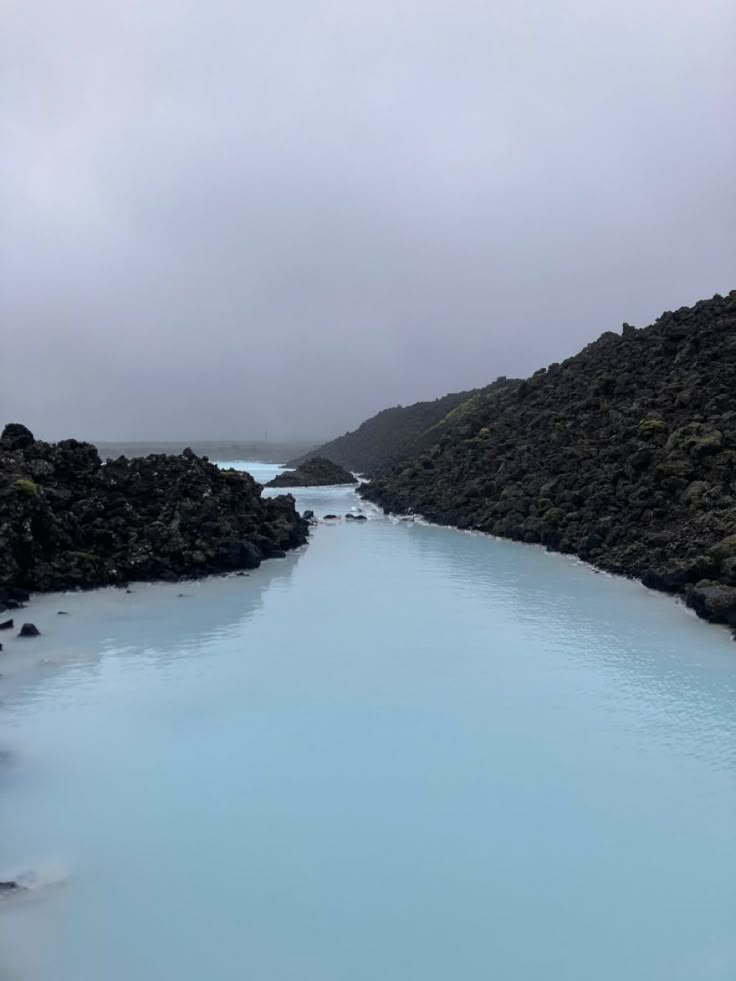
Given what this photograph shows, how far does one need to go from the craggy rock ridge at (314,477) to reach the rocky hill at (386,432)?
1008cm

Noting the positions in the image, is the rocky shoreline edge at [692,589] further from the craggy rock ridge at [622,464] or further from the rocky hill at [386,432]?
the rocky hill at [386,432]

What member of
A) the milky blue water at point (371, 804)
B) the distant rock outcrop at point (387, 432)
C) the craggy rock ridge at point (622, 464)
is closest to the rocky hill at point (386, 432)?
the distant rock outcrop at point (387, 432)

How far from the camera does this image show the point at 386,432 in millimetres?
77250

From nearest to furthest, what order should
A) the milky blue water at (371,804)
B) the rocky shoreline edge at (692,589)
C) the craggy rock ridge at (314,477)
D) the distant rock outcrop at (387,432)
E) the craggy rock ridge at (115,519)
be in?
1. the milky blue water at (371,804)
2. the rocky shoreline edge at (692,589)
3. the craggy rock ridge at (115,519)
4. the craggy rock ridge at (314,477)
5. the distant rock outcrop at (387,432)

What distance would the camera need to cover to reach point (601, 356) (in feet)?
103

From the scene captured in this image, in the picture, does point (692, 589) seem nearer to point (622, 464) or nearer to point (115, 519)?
point (622, 464)

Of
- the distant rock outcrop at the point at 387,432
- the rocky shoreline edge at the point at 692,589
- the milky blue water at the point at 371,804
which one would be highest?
the distant rock outcrop at the point at 387,432

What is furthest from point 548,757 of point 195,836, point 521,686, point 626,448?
point 626,448

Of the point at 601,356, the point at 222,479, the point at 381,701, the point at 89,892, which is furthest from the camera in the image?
the point at 601,356

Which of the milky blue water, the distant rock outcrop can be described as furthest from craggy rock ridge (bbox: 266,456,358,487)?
the milky blue water

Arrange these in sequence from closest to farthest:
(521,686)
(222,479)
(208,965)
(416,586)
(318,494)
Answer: (208,965), (521,686), (416,586), (222,479), (318,494)

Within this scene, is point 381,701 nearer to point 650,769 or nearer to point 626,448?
point 650,769

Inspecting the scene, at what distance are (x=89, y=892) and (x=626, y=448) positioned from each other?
19915 mm

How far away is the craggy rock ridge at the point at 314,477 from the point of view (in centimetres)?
5103
